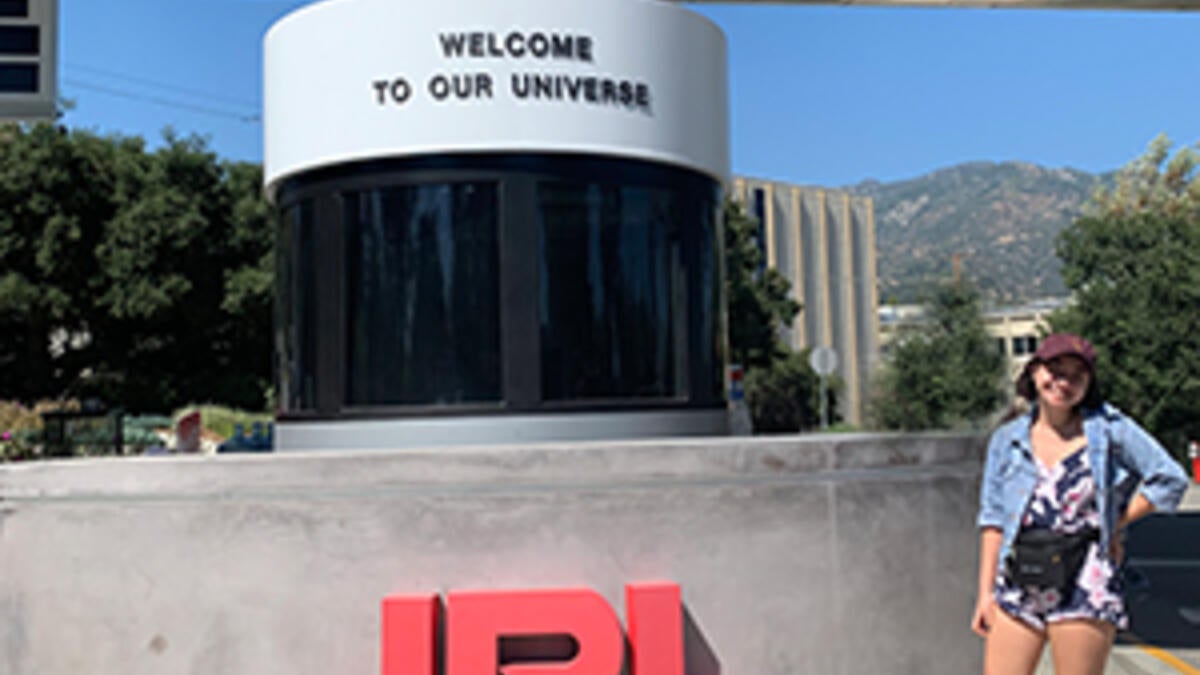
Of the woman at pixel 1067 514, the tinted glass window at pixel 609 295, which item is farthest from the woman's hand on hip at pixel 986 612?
the tinted glass window at pixel 609 295

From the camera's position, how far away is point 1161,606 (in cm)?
1121

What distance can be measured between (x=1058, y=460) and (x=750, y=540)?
→ 174 centimetres

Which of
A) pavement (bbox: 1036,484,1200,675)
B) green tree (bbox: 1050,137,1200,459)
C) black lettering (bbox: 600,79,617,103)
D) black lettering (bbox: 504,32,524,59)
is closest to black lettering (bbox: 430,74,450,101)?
black lettering (bbox: 504,32,524,59)

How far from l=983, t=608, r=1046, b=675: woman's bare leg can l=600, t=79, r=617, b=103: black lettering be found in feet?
13.6

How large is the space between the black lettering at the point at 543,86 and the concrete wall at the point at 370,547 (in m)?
2.59

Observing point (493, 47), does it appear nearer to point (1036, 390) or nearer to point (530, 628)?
point (530, 628)

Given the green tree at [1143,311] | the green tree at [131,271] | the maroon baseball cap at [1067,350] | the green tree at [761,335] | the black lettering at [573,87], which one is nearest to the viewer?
the maroon baseball cap at [1067,350]

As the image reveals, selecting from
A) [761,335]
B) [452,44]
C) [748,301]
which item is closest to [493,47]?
[452,44]

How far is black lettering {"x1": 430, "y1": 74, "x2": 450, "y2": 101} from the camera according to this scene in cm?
686

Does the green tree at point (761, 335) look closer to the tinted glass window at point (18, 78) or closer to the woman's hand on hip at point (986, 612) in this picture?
the tinted glass window at point (18, 78)

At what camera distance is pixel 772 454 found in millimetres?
5453

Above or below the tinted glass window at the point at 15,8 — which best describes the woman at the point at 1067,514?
below

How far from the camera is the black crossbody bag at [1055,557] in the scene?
12.8ft

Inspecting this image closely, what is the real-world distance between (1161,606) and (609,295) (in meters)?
7.65
